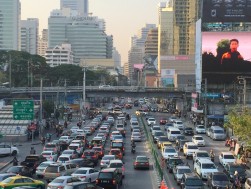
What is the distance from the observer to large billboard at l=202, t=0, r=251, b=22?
102 metres

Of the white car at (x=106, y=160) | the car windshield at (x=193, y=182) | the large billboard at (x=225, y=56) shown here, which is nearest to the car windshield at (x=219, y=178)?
the car windshield at (x=193, y=182)

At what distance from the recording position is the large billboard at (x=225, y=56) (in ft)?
328

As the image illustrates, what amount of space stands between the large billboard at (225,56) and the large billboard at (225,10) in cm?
263

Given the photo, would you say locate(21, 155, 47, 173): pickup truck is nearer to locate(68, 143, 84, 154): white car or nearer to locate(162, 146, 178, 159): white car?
locate(68, 143, 84, 154): white car

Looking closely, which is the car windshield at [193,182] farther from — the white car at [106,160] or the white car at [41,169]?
the white car at [41,169]

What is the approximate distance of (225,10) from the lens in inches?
4008

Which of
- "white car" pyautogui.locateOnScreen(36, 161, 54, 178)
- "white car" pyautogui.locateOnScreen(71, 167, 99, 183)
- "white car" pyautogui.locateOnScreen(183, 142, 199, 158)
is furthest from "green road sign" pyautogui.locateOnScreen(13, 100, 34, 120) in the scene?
"white car" pyautogui.locateOnScreen(71, 167, 99, 183)

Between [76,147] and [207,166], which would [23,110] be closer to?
[76,147]

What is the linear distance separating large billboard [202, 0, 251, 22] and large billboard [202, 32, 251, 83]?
8.64ft

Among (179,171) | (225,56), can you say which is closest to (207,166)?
(179,171)

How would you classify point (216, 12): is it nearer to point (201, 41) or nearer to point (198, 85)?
point (201, 41)

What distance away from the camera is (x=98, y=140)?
185 feet

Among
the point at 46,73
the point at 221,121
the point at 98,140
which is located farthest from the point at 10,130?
the point at 46,73

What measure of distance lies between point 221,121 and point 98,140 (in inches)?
1465
